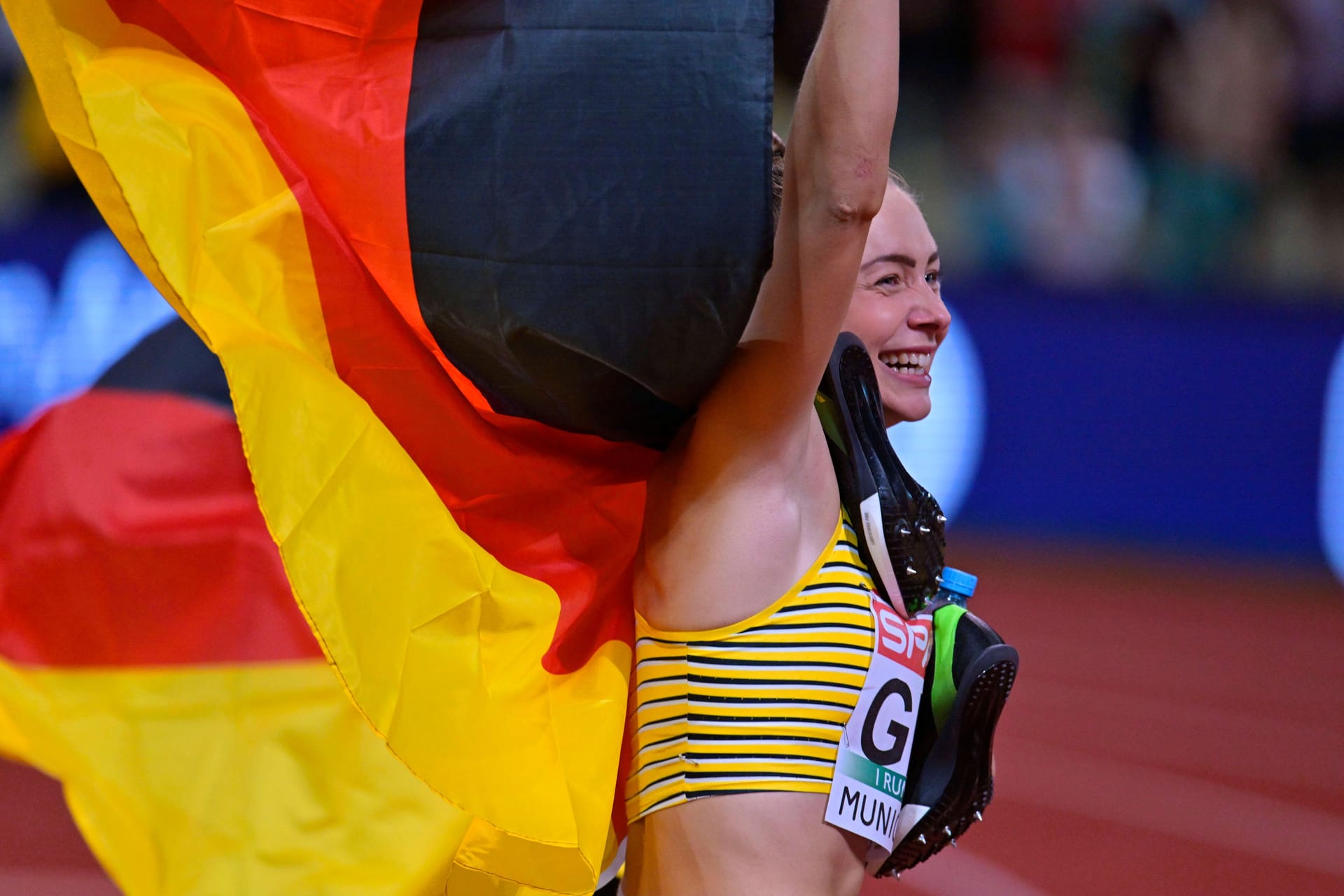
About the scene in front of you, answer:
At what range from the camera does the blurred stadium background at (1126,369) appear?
5906 mm

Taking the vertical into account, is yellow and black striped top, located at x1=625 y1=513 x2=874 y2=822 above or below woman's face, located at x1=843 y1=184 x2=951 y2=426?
below

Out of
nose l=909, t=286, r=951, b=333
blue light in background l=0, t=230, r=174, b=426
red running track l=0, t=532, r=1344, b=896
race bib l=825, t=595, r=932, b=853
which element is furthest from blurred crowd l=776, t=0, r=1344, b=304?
race bib l=825, t=595, r=932, b=853

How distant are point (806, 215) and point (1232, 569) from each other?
7.53 metres

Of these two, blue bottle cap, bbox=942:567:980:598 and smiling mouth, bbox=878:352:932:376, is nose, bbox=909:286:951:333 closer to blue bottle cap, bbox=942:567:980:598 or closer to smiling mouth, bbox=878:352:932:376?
smiling mouth, bbox=878:352:932:376

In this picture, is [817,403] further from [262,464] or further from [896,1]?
[262,464]

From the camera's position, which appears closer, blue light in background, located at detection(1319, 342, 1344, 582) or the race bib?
the race bib

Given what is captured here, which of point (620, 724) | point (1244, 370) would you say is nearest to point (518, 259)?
point (620, 724)

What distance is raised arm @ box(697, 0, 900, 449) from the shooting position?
1722mm

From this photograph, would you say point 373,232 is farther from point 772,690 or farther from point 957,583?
point 957,583

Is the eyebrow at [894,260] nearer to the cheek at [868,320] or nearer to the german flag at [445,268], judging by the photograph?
the cheek at [868,320]

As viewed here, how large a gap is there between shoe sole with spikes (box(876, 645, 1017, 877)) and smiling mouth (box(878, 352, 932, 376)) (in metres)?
0.44

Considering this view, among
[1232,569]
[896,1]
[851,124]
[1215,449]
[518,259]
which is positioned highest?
[896,1]

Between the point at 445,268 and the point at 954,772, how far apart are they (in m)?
1.01

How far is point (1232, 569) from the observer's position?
865cm
